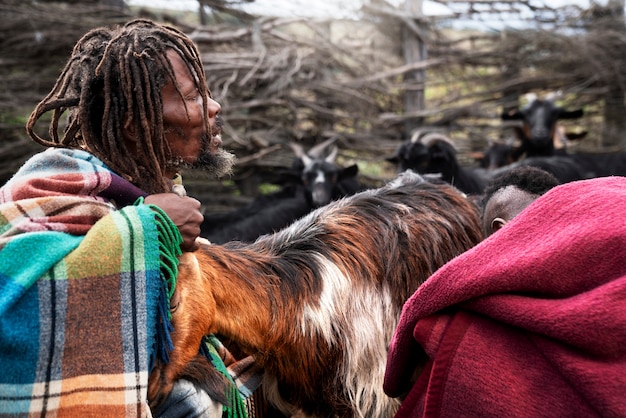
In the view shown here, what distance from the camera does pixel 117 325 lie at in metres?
1.54

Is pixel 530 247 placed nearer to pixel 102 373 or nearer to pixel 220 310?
pixel 220 310

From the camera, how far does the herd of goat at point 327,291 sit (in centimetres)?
Result: 183

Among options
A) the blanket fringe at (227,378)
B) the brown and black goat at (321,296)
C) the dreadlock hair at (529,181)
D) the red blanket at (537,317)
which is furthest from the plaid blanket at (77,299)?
the dreadlock hair at (529,181)

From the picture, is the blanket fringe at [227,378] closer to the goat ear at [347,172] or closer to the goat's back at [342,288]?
the goat's back at [342,288]

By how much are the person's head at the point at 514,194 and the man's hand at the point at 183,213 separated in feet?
3.51

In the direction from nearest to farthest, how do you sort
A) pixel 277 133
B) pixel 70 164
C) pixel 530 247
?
pixel 530 247 < pixel 70 164 < pixel 277 133

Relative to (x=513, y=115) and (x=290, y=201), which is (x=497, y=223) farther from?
(x=513, y=115)

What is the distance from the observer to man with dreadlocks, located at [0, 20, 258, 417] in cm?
147

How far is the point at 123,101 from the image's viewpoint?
6.29 feet

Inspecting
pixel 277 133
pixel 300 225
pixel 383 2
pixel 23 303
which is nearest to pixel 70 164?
pixel 23 303

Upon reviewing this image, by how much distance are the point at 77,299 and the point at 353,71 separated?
863cm

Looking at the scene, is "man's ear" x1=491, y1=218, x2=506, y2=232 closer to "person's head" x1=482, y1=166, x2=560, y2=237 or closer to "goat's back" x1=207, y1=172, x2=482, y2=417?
"person's head" x1=482, y1=166, x2=560, y2=237

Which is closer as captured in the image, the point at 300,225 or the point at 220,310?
the point at 220,310

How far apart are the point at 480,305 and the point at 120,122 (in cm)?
125
